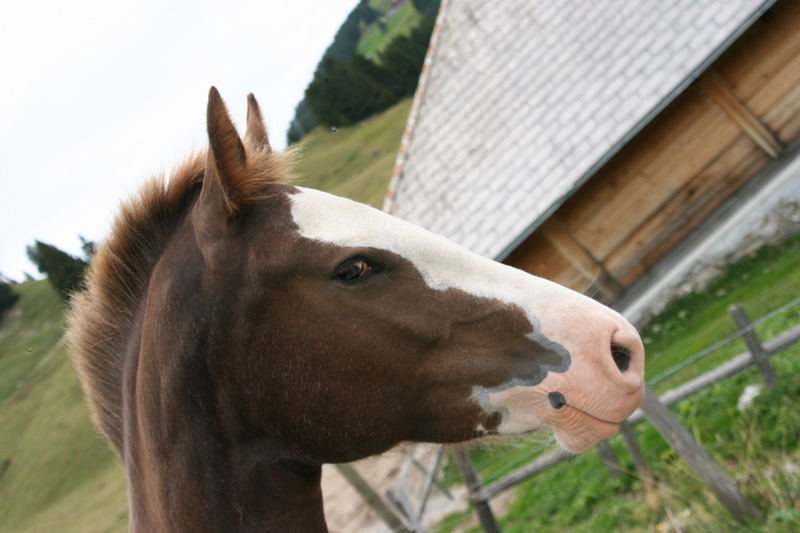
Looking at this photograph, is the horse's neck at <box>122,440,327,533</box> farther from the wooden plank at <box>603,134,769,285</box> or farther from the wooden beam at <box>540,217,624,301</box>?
the wooden plank at <box>603,134,769,285</box>

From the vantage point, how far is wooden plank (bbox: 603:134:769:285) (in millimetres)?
10359

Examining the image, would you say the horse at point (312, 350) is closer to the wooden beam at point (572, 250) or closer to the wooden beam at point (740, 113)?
the wooden beam at point (572, 250)

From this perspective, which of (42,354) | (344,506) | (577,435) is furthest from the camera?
(42,354)

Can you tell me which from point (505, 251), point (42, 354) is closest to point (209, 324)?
point (505, 251)

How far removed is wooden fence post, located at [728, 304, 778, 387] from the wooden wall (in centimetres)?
441

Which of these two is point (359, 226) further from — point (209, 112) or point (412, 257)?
point (209, 112)

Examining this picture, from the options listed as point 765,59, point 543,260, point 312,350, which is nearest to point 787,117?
point 765,59

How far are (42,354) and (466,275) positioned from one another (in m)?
60.5

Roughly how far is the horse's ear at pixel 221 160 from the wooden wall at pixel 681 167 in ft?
28.4

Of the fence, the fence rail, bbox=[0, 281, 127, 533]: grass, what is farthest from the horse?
bbox=[0, 281, 127, 533]: grass

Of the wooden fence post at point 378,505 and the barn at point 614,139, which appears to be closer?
the wooden fence post at point 378,505

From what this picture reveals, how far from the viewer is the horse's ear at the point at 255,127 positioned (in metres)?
2.68

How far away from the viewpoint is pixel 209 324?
2260mm

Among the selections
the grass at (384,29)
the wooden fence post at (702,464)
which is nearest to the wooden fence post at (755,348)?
the wooden fence post at (702,464)
